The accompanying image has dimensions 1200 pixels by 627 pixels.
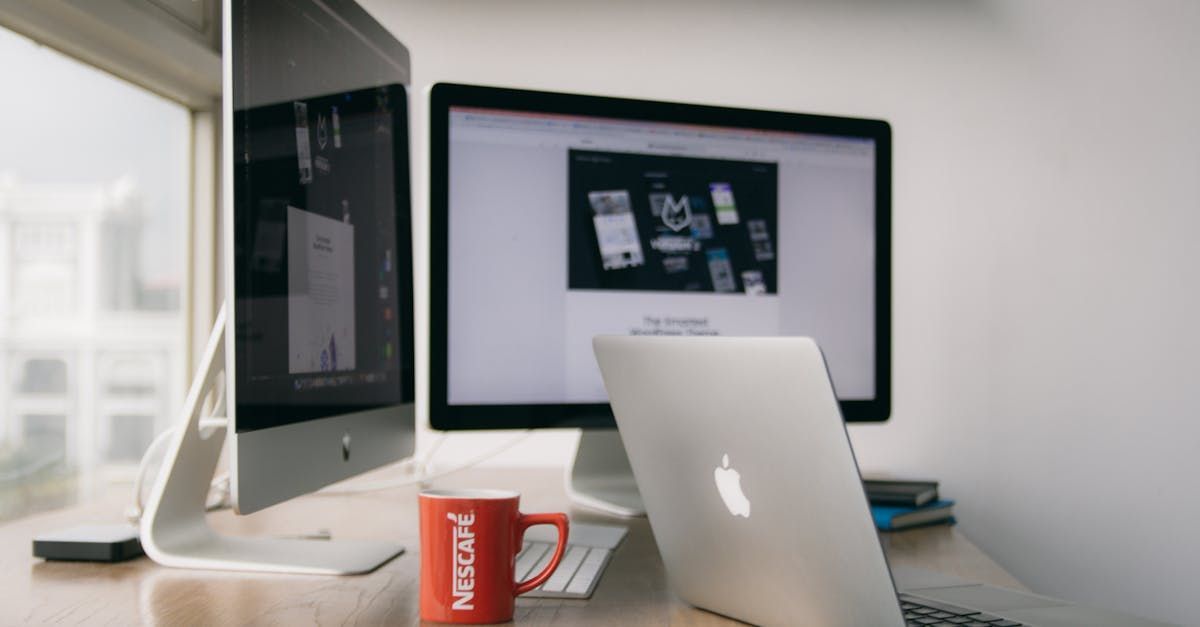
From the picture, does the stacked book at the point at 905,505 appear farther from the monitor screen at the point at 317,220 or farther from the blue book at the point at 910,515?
the monitor screen at the point at 317,220

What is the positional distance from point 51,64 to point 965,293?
1459 mm

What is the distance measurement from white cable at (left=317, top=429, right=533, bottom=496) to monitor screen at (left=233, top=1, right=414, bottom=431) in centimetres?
27

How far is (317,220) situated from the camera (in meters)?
0.88

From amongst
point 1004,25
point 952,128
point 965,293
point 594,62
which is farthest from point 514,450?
point 1004,25

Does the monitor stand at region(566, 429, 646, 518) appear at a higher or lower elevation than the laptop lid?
lower

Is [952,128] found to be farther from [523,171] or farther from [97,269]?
[97,269]

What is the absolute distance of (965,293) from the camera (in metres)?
1.64

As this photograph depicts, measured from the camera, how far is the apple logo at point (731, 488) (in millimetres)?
637

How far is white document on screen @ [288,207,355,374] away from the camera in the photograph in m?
0.83

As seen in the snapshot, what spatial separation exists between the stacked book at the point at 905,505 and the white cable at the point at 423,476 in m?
0.45


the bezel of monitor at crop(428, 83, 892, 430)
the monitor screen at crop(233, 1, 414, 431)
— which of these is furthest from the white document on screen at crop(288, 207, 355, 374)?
the bezel of monitor at crop(428, 83, 892, 430)

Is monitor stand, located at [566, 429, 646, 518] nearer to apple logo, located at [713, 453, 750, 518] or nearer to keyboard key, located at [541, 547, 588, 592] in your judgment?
keyboard key, located at [541, 547, 588, 592]

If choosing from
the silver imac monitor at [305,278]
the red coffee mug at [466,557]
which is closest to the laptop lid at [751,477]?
the red coffee mug at [466,557]

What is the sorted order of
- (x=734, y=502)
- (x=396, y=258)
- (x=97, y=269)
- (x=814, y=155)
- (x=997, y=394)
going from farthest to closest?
(x=997, y=394), (x=97, y=269), (x=814, y=155), (x=396, y=258), (x=734, y=502)
